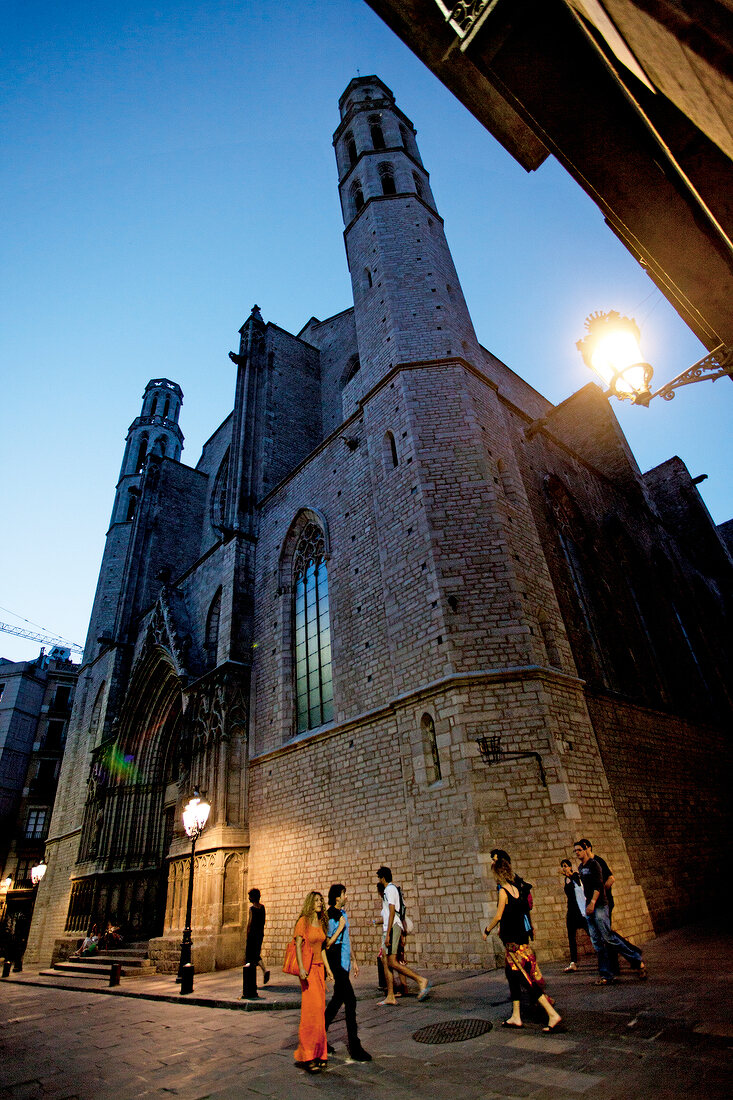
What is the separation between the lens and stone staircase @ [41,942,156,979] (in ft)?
34.1

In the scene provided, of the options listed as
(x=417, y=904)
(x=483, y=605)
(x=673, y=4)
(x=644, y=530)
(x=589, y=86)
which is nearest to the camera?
(x=673, y=4)

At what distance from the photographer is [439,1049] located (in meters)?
3.46

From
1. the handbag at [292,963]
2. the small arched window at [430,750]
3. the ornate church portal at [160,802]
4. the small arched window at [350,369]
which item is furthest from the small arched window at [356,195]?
the handbag at [292,963]

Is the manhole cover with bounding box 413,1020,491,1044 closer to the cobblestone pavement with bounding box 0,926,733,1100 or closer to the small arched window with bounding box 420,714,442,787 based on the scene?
the cobblestone pavement with bounding box 0,926,733,1100

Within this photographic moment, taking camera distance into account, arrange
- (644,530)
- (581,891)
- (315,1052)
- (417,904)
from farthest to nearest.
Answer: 1. (644,530)
2. (417,904)
3. (581,891)
4. (315,1052)

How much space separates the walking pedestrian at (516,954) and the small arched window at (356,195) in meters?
15.8

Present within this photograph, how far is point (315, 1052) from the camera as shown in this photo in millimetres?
3461

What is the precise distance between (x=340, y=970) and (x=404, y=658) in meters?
4.71

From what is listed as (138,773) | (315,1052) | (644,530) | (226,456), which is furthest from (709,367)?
(226,456)

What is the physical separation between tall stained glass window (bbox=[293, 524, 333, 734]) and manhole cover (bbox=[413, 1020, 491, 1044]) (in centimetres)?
662

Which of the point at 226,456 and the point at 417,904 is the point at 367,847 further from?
the point at 226,456

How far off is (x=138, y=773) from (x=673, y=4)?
18.1 meters

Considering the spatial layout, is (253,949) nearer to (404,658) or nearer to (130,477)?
(404,658)

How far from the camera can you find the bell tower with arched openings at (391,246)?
11102mm
